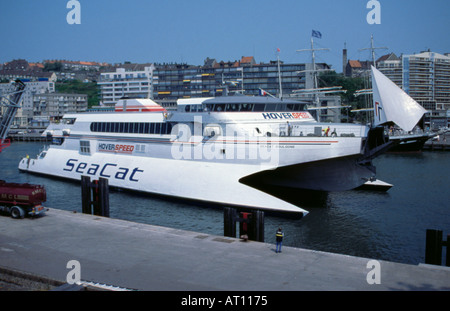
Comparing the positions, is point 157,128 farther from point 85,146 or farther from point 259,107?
point 85,146

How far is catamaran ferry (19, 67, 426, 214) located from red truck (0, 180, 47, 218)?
9739 mm

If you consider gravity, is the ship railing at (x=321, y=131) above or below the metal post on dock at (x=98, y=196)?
above

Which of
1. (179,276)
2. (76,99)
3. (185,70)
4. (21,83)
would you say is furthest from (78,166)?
(76,99)

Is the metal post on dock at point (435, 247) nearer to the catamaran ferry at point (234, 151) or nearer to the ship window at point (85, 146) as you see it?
the catamaran ferry at point (234, 151)

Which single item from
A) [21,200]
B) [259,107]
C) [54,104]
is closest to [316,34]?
[259,107]

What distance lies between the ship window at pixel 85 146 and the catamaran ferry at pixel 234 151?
191 centimetres

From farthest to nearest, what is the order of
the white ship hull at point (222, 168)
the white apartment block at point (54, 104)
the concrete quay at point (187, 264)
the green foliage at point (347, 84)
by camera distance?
the white apartment block at point (54, 104)
the green foliage at point (347, 84)
the white ship hull at point (222, 168)
the concrete quay at point (187, 264)

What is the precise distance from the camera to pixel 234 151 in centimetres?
2691

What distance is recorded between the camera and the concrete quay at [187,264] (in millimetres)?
12642

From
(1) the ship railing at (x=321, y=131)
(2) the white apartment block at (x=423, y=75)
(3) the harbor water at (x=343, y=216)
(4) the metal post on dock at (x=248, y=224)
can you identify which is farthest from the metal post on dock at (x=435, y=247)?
(2) the white apartment block at (x=423, y=75)

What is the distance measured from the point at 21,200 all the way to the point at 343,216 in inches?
743

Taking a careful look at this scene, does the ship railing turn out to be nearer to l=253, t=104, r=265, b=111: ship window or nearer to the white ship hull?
the white ship hull
